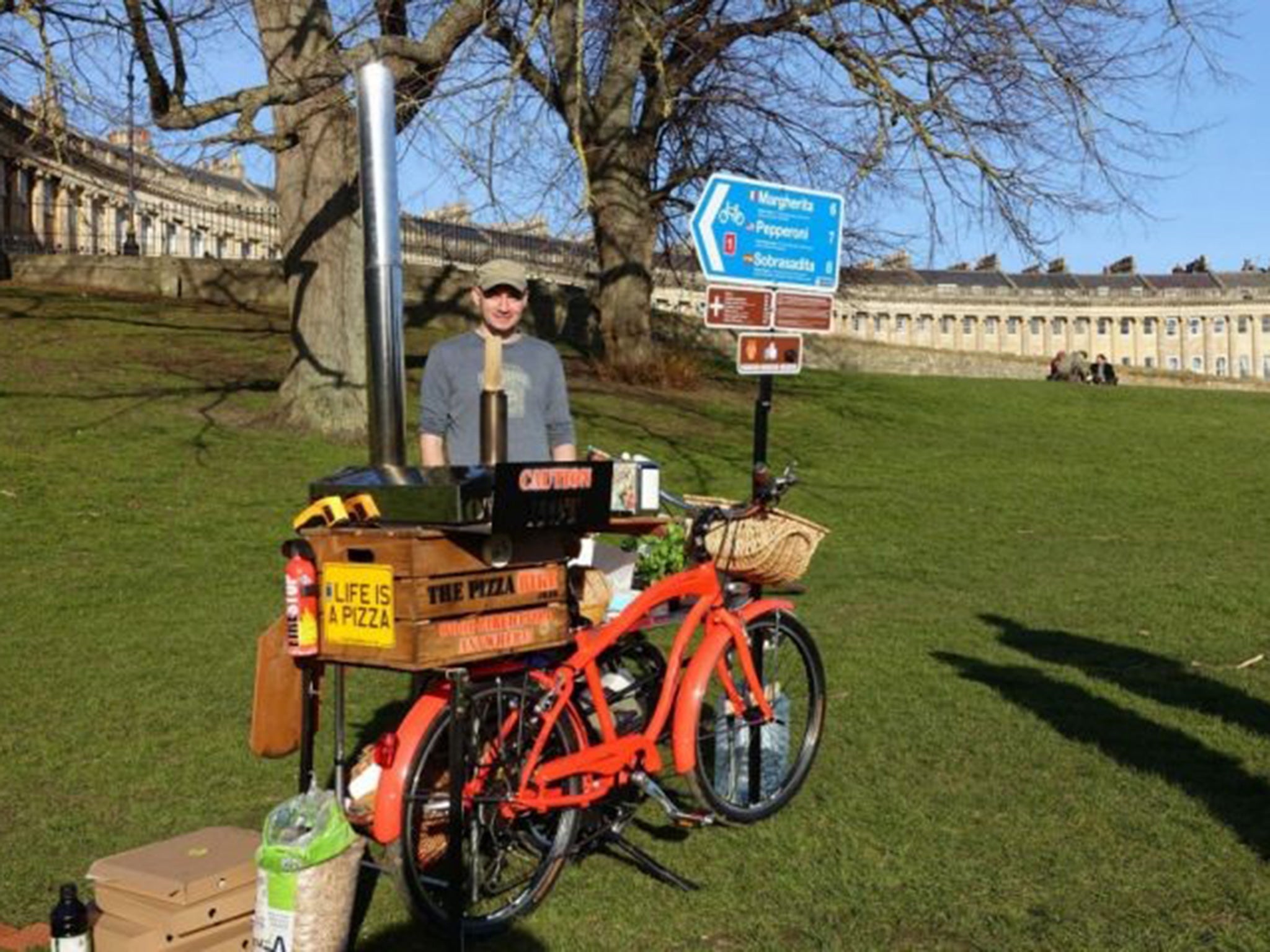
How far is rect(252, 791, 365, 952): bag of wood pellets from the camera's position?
4168 mm

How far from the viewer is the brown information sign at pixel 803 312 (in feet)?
21.8

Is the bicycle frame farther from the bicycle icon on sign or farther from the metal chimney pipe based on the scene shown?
the metal chimney pipe

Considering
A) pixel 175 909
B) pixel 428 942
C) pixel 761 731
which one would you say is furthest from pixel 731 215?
pixel 175 909

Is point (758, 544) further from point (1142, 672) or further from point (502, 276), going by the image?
point (1142, 672)

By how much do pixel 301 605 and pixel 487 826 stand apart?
1022 millimetres

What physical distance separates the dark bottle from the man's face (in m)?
2.47

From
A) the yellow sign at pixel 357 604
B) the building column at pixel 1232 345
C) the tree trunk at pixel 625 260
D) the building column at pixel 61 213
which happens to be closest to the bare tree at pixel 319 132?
the tree trunk at pixel 625 260

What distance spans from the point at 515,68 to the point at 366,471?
1077cm

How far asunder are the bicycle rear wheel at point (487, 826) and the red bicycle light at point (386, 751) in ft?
0.34

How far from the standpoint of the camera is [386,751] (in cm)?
480

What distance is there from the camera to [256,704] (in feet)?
16.1

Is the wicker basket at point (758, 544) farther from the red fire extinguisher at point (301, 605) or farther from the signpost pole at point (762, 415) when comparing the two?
the red fire extinguisher at point (301, 605)

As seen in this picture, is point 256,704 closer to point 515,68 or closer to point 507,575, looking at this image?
point 507,575

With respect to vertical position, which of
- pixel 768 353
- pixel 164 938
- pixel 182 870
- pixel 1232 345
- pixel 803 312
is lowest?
pixel 1232 345
